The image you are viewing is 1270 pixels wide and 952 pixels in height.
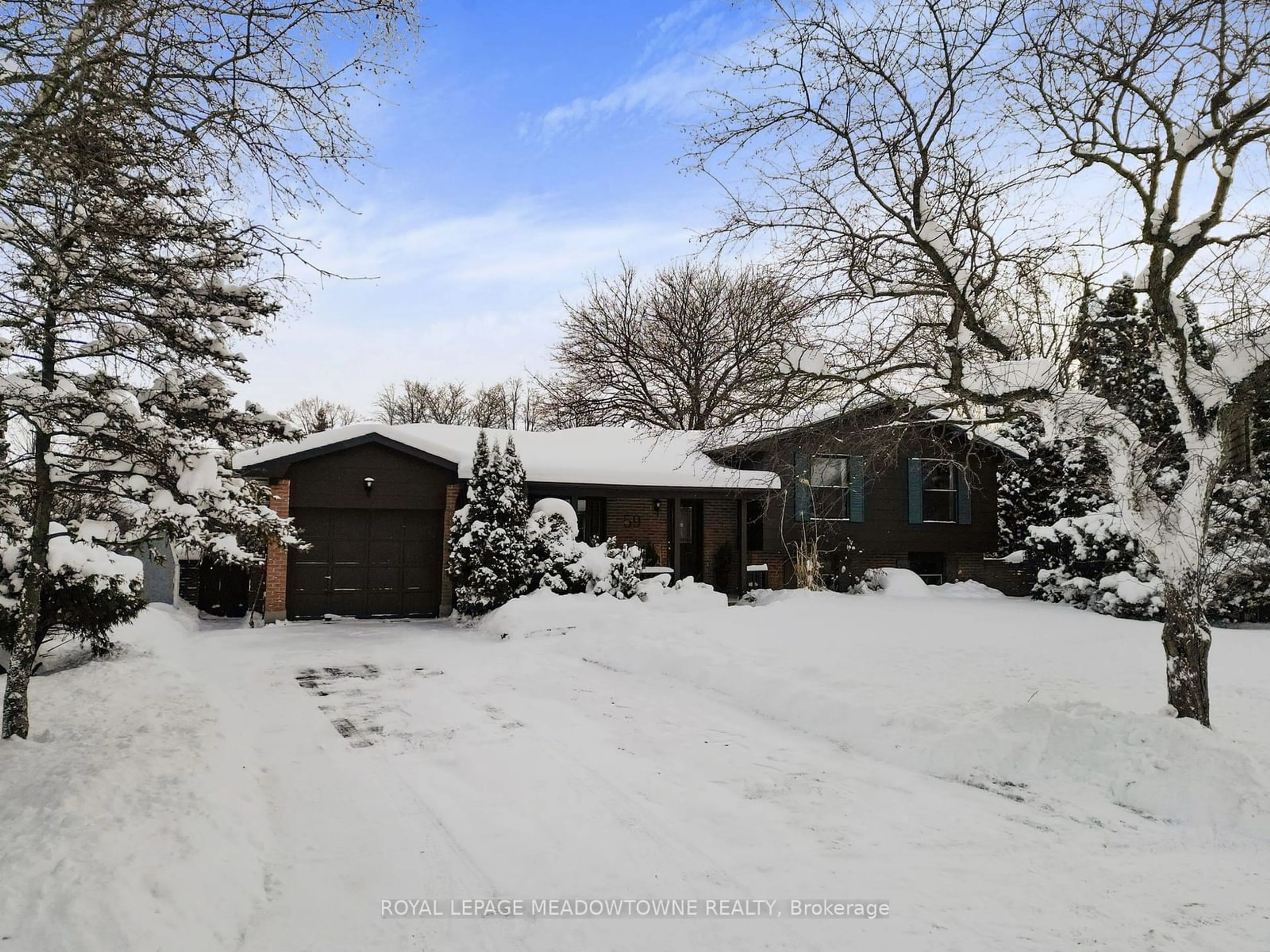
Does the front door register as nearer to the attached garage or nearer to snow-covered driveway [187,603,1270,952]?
the attached garage

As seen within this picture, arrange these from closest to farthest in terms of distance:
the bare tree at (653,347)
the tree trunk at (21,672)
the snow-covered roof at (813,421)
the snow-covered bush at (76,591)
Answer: the tree trunk at (21,672) < the snow-covered bush at (76,591) < the snow-covered roof at (813,421) < the bare tree at (653,347)

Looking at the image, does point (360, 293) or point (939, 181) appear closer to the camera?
point (360, 293)

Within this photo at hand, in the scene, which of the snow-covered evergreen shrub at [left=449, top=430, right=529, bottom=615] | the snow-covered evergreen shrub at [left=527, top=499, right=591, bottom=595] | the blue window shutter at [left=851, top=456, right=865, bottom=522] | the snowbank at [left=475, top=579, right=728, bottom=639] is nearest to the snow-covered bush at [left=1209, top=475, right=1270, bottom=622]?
the snowbank at [left=475, top=579, right=728, bottom=639]

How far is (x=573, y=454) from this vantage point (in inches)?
779

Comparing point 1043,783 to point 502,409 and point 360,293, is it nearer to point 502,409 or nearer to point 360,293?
point 360,293

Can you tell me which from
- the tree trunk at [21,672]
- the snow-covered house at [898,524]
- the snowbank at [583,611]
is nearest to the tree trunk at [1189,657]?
the snowbank at [583,611]

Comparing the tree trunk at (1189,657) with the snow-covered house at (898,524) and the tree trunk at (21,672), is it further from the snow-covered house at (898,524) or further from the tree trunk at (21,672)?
the snow-covered house at (898,524)

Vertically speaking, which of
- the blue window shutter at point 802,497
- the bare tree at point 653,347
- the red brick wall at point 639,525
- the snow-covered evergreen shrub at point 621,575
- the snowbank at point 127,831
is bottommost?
the snowbank at point 127,831

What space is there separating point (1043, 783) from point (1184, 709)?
5.21 ft

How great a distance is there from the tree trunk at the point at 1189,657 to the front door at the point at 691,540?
14.6 m

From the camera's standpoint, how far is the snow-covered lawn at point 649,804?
12.2 feet

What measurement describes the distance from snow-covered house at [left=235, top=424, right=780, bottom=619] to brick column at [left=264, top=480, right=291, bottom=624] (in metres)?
A: 0.02

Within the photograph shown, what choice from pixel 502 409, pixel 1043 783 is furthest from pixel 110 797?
pixel 502 409

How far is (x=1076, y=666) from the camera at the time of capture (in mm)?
9672
